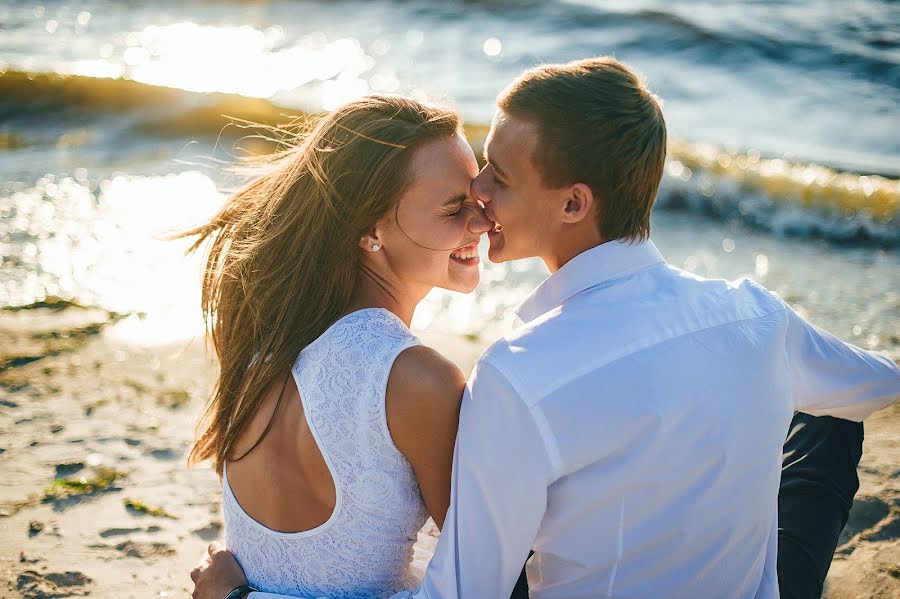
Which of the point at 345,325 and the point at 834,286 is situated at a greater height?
the point at 345,325

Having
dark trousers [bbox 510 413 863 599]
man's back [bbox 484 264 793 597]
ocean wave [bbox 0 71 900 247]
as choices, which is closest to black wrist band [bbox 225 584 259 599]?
man's back [bbox 484 264 793 597]

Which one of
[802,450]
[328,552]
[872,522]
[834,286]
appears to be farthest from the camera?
[834,286]

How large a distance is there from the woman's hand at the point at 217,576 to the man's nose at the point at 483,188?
53.7 inches

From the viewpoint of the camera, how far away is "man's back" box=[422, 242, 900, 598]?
6.94 feet

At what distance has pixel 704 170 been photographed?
9.66 metres

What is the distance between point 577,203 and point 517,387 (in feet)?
2.35

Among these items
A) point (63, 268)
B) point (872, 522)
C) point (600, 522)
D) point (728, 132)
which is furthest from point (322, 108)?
point (600, 522)

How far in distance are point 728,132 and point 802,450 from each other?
8752 mm

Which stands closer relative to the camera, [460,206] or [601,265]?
[601,265]

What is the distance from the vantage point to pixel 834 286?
702 cm

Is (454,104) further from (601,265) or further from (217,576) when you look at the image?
(217,576)

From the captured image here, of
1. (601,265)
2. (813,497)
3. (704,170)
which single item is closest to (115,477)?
(601,265)

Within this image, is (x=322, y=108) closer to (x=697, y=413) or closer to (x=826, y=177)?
(x=826, y=177)

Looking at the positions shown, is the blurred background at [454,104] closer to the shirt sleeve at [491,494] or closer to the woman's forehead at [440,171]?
the woman's forehead at [440,171]
